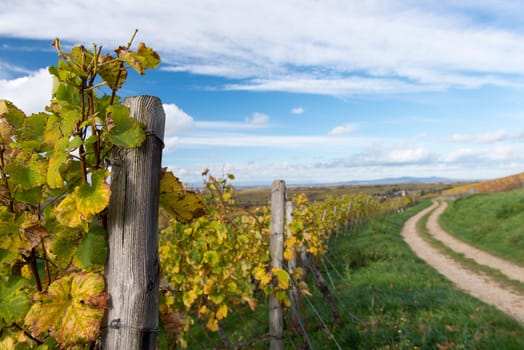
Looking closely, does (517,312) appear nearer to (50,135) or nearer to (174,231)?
(174,231)

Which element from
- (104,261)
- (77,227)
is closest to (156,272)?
(104,261)

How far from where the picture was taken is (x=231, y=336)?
6.91 metres

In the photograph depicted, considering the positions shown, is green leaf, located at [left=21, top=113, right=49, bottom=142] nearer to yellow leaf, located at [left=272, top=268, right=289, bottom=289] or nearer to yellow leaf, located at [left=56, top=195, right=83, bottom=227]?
yellow leaf, located at [left=56, top=195, right=83, bottom=227]

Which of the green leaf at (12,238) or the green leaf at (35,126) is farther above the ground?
the green leaf at (35,126)

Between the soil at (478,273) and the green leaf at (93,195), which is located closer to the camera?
the green leaf at (93,195)

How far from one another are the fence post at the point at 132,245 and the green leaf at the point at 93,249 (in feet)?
0.07

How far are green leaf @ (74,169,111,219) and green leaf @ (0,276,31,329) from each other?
0.38 metres

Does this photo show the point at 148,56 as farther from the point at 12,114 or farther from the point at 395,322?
the point at 395,322

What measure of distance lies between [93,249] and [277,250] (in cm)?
304

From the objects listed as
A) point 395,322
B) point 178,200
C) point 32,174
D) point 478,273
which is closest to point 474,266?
point 478,273

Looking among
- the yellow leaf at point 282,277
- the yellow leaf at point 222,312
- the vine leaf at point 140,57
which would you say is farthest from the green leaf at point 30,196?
the yellow leaf at point 222,312

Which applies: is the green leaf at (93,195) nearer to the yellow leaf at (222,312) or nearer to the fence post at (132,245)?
the fence post at (132,245)

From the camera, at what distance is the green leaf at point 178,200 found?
4.74 feet

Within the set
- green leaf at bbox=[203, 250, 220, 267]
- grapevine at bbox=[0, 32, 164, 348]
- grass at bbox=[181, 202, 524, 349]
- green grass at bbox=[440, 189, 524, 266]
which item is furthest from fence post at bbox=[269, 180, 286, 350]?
green grass at bbox=[440, 189, 524, 266]
